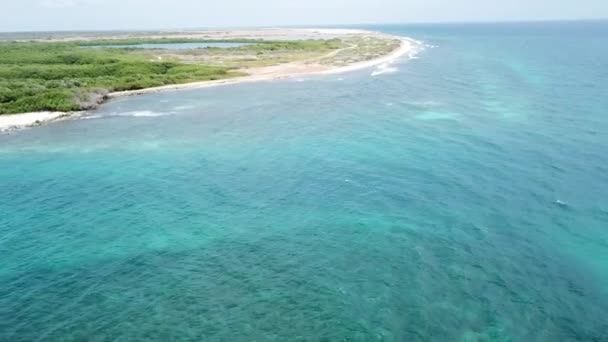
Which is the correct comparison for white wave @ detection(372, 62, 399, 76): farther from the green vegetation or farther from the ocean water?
the ocean water

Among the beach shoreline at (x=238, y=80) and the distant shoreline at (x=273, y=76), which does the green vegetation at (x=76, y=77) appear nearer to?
the beach shoreline at (x=238, y=80)

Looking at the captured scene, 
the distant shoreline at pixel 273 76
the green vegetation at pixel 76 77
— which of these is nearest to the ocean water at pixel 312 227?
the green vegetation at pixel 76 77

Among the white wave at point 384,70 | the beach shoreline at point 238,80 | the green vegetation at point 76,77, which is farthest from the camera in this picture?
the white wave at point 384,70

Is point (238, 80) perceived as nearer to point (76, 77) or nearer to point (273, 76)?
point (273, 76)

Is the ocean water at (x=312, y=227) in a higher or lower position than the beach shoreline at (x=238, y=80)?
lower

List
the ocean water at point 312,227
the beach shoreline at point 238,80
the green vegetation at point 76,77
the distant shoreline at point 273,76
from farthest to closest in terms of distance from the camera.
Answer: the distant shoreline at point 273,76 → the green vegetation at point 76,77 → the beach shoreline at point 238,80 → the ocean water at point 312,227

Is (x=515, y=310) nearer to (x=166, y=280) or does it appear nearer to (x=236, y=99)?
(x=166, y=280)
